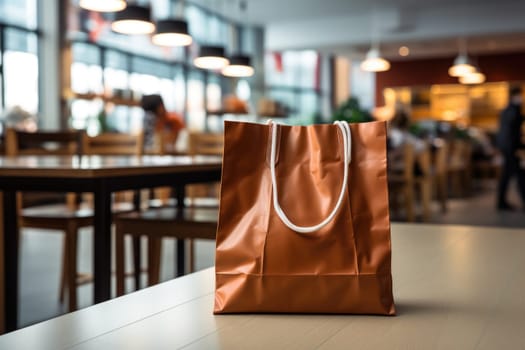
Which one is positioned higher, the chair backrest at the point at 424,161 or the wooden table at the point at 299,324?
the chair backrest at the point at 424,161

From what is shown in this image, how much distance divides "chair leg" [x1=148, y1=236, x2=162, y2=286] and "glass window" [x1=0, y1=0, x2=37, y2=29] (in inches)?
241

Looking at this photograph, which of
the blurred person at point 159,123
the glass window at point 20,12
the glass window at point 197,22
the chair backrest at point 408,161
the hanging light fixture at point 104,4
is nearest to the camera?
the blurred person at point 159,123

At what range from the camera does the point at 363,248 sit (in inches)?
27.9

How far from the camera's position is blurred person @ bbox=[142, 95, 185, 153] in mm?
3838

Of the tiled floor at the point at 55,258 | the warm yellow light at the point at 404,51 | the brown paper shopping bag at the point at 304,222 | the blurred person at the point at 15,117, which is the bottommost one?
the tiled floor at the point at 55,258

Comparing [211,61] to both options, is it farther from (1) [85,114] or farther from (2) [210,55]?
(1) [85,114]

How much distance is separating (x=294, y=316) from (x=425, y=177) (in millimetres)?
5650

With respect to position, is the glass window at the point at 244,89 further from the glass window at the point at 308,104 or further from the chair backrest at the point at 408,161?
the chair backrest at the point at 408,161

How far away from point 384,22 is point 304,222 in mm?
11531

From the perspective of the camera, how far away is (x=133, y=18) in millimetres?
4180

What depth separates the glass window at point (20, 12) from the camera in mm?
7559

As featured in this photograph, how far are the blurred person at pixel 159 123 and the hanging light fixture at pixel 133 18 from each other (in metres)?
0.62

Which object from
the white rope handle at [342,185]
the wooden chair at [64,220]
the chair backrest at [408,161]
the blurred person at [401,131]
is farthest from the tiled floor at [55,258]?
the white rope handle at [342,185]

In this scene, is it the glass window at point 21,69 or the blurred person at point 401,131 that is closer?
the blurred person at point 401,131
